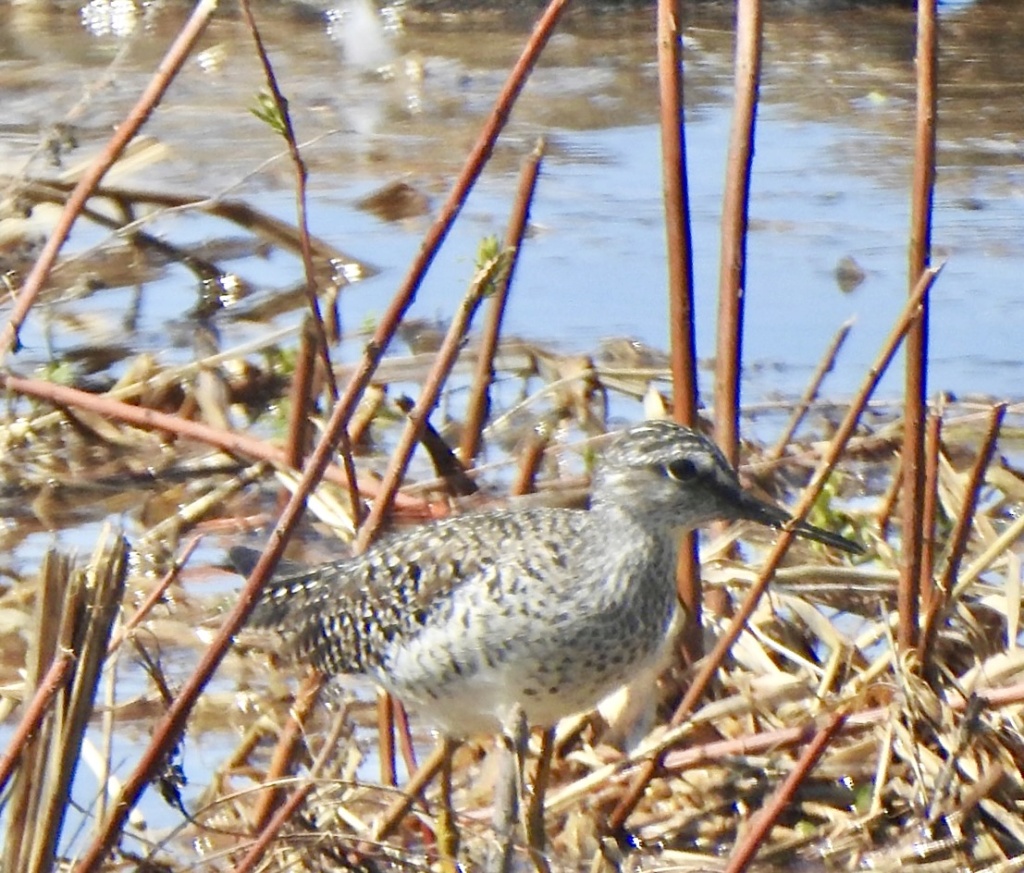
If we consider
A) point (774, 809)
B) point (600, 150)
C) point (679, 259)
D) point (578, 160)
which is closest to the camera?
point (774, 809)

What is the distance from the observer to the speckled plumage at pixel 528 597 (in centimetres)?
411

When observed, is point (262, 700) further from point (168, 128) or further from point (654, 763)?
point (168, 128)

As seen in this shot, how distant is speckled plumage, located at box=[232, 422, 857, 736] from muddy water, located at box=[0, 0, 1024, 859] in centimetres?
62

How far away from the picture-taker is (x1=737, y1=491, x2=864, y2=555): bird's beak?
4.25 m

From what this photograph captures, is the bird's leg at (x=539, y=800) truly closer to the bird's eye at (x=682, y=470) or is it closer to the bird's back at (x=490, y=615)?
the bird's back at (x=490, y=615)

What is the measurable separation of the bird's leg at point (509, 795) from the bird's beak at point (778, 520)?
2.57 feet

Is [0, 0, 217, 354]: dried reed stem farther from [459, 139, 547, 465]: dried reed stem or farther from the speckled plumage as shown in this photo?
the speckled plumage

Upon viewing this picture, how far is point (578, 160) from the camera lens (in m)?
9.51

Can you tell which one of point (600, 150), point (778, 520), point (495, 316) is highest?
point (495, 316)

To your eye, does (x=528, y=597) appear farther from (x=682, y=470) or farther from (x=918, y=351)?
(x=918, y=351)

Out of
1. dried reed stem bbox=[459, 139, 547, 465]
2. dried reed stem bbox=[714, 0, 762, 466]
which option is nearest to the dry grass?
dried reed stem bbox=[459, 139, 547, 465]

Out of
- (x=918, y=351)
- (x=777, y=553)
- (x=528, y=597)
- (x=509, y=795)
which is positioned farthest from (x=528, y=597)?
(x=918, y=351)

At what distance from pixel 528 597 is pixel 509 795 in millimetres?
656

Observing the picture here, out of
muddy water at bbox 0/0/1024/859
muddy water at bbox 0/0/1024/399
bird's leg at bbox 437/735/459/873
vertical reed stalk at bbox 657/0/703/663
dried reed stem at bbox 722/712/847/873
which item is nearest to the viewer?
dried reed stem at bbox 722/712/847/873
